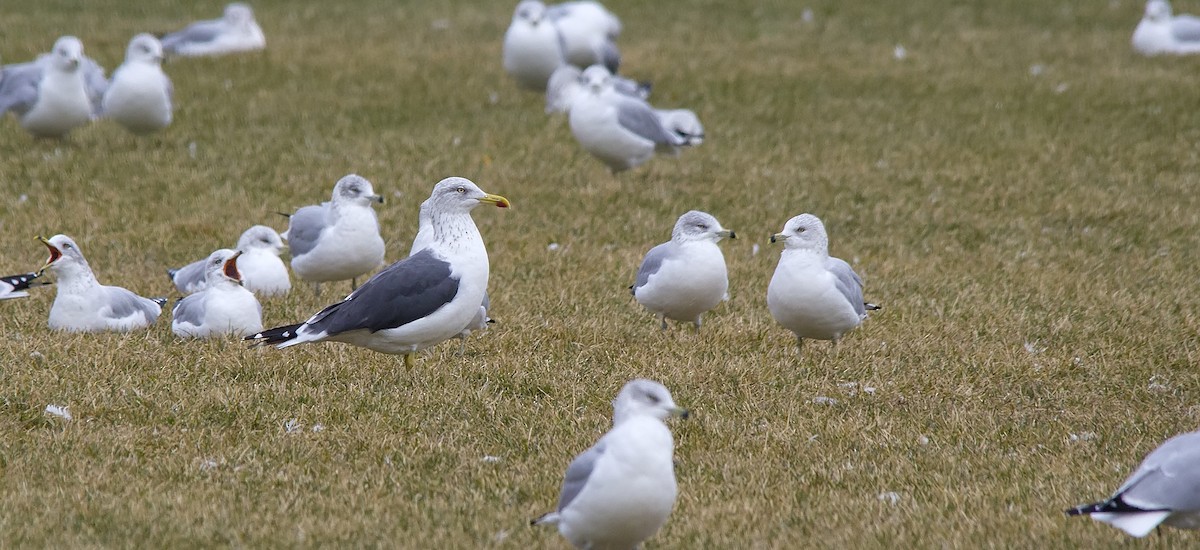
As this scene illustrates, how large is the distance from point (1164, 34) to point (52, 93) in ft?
39.9

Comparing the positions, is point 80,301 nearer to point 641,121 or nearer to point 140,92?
point 140,92

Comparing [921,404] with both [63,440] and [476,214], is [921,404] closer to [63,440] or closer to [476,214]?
[63,440]

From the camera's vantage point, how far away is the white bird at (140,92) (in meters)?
11.4

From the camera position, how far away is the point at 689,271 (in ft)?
22.9

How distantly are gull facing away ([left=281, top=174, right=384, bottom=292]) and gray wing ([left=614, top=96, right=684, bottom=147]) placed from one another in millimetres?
3334

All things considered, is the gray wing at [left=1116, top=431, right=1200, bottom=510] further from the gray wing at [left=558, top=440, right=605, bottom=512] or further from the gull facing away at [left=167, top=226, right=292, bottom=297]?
the gull facing away at [left=167, top=226, right=292, bottom=297]

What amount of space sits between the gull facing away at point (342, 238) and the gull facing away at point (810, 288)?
91.9 inches

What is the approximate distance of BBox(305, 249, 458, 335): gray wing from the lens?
6039 mm

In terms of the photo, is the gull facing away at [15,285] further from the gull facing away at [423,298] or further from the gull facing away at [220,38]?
the gull facing away at [220,38]

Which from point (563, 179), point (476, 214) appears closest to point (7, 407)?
point (476, 214)

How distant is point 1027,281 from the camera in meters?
8.85

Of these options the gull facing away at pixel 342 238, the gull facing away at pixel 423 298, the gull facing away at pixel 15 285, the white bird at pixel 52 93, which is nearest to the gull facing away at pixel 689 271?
the gull facing away at pixel 423 298

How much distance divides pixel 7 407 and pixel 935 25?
570 inches

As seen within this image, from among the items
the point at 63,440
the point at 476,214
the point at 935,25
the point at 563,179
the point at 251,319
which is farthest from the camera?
the point at 935,25
